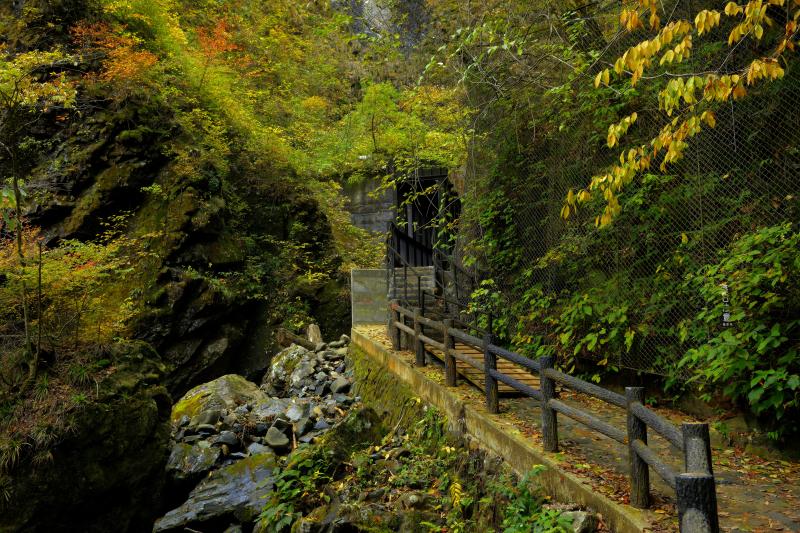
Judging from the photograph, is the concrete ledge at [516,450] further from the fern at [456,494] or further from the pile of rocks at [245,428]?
the pile of rocks at [245,428]

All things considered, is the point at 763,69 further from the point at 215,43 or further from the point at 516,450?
the point at 215,43

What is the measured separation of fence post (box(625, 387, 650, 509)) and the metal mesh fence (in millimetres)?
2076

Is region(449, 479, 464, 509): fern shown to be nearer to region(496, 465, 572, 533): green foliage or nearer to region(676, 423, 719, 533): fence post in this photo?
region(496, 465, 572, 533): green foliage

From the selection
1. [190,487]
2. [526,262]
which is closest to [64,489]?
[190,487]

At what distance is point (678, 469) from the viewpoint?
4352 millimetres

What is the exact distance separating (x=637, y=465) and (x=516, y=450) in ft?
4.91

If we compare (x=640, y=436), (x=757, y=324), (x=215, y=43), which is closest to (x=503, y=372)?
(x=757, y=324)

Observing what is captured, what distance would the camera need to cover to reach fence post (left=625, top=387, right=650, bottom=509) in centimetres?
360

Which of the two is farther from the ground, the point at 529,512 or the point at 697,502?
the point at 697,502

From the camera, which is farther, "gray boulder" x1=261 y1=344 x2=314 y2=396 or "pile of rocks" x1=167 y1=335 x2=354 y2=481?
"gray boulder" x1=261 y1=344 x2=314 y2=396

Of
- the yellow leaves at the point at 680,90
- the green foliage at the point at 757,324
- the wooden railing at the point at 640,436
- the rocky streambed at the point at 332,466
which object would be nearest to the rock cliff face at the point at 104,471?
the rocky streambed at the point at 332,466

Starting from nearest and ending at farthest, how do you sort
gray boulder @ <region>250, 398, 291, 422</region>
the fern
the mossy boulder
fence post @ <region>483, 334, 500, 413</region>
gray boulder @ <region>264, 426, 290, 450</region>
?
the fern < fence post @ <region>483, 334, 500, 413</region> < gray boulder @ <region>264, 426, 290, 450</region> < gray boulder @ <region>250, 398, 291, 422</region> < the mossy boulder

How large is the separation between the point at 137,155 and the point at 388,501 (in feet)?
40.5

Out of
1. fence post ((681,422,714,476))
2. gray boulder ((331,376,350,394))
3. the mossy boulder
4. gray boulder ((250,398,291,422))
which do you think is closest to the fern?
fence post ((681,422,714,476))
